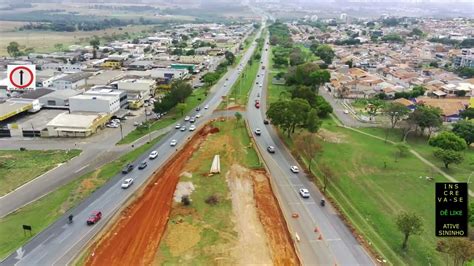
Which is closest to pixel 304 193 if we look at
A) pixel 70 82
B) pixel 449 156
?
pixel 449 156

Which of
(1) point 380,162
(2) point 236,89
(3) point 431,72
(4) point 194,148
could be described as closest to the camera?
(1) point 380,162

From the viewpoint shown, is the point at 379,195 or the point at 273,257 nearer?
the point at 273,257

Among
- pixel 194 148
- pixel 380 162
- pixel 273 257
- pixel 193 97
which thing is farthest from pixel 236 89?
pixel 273 257

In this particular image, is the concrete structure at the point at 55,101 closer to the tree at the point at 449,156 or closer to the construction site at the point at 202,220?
the construction site at the point at 202,220

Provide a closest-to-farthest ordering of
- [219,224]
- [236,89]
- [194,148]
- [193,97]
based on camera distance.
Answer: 1. [219,224]
2. [194,148]
3. [193,97]
4. [236,89]

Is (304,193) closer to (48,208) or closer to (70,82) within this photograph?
(48,208)

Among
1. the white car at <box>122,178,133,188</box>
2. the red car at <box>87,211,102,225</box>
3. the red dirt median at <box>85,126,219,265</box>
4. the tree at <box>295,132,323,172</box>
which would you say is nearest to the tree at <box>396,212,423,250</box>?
the tree at <box>295,132,323,172</box>

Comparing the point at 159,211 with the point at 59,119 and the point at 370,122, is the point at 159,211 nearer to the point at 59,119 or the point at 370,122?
the point at 59,119
